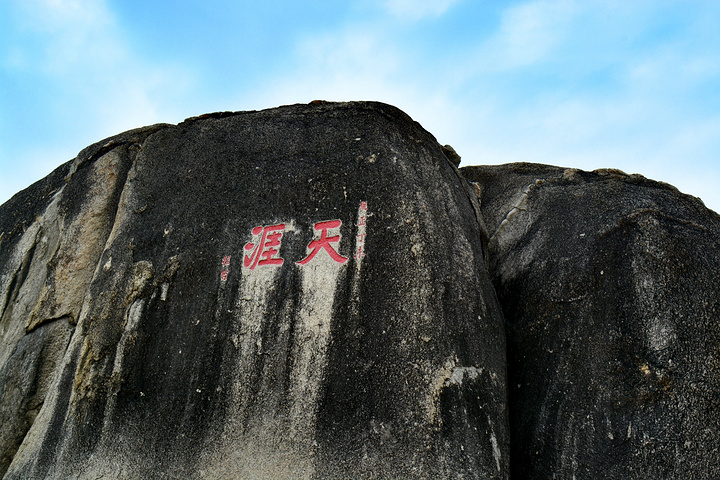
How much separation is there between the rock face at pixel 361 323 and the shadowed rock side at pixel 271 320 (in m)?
0.01

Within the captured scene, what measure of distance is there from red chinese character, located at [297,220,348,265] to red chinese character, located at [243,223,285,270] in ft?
0.71

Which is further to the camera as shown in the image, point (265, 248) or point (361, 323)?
point (265, 248)

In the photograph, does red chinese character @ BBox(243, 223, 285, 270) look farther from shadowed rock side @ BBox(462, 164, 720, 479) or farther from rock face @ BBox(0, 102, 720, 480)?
shadowed rock side @ BBox(462, 164, 720, 479)

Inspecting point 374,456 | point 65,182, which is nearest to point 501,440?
point 374,456

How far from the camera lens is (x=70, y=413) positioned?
14.3ft

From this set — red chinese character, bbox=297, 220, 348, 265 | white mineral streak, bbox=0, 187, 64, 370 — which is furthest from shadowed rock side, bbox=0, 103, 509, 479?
Answer: white mineral streak, bbox=0, 187, 64, 370

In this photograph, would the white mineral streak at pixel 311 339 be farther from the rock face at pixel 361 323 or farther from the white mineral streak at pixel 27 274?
the white mineral streak at pixel 27 274

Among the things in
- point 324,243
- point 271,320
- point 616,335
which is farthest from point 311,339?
point 616,335

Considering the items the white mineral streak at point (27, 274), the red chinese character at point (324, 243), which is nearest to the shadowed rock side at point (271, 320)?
the red chinese character at point (324, 243)

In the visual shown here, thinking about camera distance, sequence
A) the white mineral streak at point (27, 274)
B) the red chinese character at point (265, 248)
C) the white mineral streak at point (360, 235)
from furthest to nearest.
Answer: the white mineral streak at point (27, 274)
the red chinese character at point (265, 248)
the white mineral streak at point (360, 235)

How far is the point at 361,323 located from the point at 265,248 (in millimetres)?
975

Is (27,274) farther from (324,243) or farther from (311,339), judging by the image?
(311,339)

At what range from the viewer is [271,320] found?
4152mm

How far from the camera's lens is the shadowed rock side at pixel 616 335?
3.66 metres
